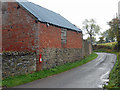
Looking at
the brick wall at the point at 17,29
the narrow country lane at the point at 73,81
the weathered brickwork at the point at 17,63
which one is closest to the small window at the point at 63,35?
the brick wall at the point at 17,29

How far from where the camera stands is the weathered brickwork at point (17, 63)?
369 inches

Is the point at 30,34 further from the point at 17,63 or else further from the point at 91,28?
the point at 91,28

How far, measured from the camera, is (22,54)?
10.7 meters

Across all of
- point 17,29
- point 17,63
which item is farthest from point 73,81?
point 17,29

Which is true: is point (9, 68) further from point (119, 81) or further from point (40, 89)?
point (119, 81)

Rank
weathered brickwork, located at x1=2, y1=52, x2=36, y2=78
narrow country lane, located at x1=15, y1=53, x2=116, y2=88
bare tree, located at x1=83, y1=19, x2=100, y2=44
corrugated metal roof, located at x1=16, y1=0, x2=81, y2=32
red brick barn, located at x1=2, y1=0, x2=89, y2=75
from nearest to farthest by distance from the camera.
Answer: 1. narrow country lane, located at x1=15, y1=53, x2=116, y2=88
2. weathered brickwork, located at x1=2, y1=52, x2=36, y2=78
3. red brick barn, located at x1=2, y1=0, x2=89, y2=75
4. corrugated metal roof, located at x1=16, y1=0, x2=81, y2=32
5. bare tree, located at x1=83, y1=19, x2=100, y2=44

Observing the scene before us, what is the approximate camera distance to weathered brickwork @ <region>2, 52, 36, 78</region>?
369 inches

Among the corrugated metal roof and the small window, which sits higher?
the corrugated metal roof

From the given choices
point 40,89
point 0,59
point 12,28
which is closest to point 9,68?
point 0,59

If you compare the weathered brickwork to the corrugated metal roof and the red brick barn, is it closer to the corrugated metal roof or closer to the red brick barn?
the red brick barn

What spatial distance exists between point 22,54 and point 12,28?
4.69m

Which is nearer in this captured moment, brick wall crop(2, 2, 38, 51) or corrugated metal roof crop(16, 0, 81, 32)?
brick wall crop(2, 2, 38, 51)

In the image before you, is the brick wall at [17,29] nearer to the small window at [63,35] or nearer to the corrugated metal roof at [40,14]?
the corrugated metal roof at [40,14]

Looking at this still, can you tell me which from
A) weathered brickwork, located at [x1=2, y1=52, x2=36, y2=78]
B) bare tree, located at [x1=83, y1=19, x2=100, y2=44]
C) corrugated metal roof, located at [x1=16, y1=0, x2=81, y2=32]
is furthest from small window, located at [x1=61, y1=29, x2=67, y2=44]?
bare tree, located at [x1=83, y1=19, x2=100, y2=44]
